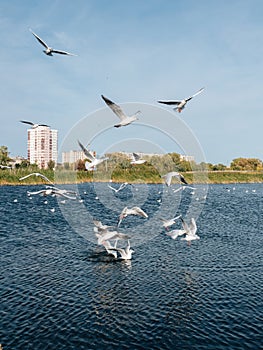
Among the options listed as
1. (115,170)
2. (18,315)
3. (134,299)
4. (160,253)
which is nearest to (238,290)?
(134,299)

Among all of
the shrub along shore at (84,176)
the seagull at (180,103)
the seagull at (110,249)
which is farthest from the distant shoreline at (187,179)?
the seagull at (180,103)

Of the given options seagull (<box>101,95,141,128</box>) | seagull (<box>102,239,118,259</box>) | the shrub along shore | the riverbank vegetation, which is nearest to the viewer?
seagull (<box>101,95,141,128</box>)

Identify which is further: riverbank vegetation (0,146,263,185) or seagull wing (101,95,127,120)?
riverbank vegetation (0,146,263,185)

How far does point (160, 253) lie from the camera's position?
28.1 metres

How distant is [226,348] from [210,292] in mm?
5785

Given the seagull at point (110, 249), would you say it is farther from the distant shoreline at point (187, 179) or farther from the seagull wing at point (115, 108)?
the distant shoreline at point (187, 179)

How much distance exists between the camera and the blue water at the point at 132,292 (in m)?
15.7

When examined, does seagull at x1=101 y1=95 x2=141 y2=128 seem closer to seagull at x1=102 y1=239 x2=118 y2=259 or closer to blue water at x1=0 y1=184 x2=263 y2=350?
blue water at x1=0 y1=184 x2=263 y2=350

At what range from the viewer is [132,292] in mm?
20375

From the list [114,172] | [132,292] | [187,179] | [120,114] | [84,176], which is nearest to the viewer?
[120,114]

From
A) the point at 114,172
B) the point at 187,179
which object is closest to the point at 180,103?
the point at 114,172

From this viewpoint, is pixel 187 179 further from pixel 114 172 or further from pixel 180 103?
pixel 180 103

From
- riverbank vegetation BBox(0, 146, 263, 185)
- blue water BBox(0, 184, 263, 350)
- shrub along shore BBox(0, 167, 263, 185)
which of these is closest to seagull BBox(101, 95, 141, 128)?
blue water BBox(0, 184, 263, 350)

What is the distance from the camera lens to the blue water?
15742 millimetres
